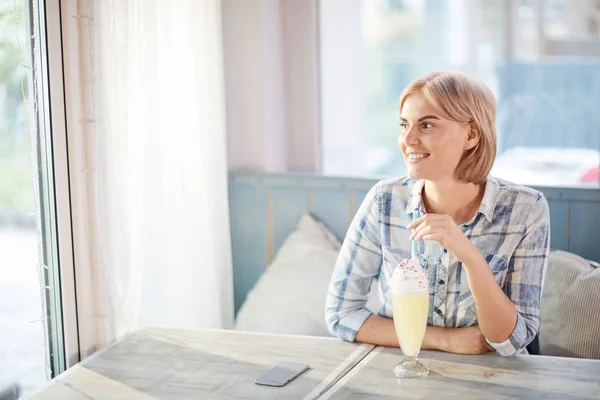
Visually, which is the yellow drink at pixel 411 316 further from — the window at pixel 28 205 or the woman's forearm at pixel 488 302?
the window at pixel 28 205

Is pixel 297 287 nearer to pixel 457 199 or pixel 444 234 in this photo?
pixel 457 199

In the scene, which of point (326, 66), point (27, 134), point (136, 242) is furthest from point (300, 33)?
point (27, 134)

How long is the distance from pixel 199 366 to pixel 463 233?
637 mm

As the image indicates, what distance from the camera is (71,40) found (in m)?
1.94

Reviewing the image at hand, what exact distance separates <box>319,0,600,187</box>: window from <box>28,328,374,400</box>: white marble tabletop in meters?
1.27

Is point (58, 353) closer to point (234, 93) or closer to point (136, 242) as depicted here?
point (136, 242)

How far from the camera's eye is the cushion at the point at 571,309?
2199mm

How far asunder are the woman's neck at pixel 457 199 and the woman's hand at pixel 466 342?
10.3 inches

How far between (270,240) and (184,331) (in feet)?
2.74

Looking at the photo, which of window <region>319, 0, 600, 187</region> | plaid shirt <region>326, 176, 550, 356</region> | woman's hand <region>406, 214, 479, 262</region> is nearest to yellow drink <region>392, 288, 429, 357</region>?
woman's hand <region>406, 214, 479, 262</region>

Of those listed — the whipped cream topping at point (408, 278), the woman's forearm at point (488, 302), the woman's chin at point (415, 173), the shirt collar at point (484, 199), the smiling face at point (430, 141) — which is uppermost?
the smiling face at point (430, 141)

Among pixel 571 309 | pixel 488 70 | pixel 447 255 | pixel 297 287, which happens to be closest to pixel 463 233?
pixel 447 255

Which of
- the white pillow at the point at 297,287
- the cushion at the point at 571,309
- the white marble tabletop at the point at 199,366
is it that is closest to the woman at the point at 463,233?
the white marble tabletop at the point at 199,366

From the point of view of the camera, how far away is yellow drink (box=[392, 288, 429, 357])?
1644mm
